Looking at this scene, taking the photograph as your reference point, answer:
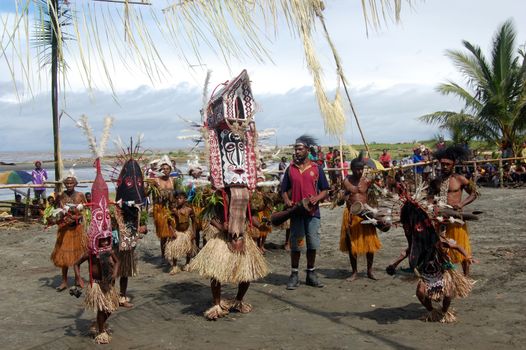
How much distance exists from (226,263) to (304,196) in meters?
1.77

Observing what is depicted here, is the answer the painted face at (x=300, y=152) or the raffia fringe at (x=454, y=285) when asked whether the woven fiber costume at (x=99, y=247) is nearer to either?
the painted face at (x=300, y=152)

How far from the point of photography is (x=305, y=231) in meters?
6.69

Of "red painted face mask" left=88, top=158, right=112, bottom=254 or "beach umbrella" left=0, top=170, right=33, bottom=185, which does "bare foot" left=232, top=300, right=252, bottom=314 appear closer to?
"red painted face mask" left=88, top=158, right=112, bottom=254

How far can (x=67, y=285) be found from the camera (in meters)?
6.99

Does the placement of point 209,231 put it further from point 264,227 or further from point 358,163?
point 264,227

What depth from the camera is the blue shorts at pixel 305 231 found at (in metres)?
6.64

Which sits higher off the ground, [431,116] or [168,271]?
[431,116]

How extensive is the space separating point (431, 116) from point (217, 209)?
16651mm

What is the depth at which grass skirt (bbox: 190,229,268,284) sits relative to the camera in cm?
513

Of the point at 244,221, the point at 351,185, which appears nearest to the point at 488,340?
the point at 244,221

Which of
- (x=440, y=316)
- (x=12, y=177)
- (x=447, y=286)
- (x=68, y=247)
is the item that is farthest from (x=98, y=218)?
(x=12, y=177)

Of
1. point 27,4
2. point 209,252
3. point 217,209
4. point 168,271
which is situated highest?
point 27,4

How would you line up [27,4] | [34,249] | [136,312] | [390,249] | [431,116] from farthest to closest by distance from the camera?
[431,116]
[34,249]
[390,249]
[136,312]
[27,4]

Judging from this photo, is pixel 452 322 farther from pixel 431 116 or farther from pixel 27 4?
pixel 431 116
